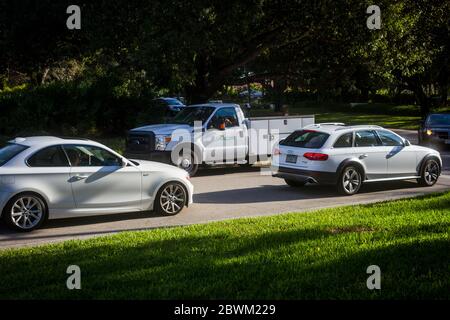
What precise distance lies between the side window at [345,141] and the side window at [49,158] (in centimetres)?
604

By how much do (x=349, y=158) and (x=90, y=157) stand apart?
578 cm

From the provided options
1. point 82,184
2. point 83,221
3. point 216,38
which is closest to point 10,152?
point 82,184

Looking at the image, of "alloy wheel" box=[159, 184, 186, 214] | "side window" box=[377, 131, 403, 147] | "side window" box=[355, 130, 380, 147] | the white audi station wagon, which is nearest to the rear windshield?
the white audi station wagon

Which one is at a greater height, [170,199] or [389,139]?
[389,139]

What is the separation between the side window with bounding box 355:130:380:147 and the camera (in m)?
13.2

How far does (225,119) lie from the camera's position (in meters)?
16.5

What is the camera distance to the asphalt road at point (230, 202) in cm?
945

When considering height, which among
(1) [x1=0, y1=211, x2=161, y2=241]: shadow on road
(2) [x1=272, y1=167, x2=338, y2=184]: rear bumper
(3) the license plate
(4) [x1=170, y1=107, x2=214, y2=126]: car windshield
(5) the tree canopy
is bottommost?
(1) [x1=0, y1=211, x2=161, y2=241]: shadow on road

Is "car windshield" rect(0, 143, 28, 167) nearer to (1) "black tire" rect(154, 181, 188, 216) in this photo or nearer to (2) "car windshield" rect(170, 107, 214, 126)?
(1) "black tire" rect(154, 181, 188, 216)

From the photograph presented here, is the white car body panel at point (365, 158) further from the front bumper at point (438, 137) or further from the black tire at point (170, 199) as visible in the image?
the front bumper at point (438, 137)

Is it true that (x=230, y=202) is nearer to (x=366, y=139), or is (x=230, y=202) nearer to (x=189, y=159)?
(x=366, y=139)

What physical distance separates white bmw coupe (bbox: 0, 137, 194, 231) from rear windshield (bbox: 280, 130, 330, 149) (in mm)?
3468

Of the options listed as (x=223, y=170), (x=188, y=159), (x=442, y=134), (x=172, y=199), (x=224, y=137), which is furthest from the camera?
(x=442, y=134)

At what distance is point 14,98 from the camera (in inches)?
965
